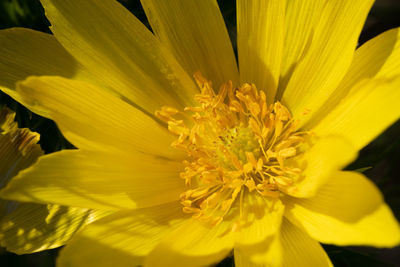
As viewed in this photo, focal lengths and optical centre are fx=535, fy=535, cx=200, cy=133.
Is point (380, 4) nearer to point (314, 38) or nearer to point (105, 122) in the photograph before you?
point (314, 38)

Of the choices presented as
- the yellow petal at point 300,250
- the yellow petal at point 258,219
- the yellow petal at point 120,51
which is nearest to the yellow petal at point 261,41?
the yellow petal at point 120,51

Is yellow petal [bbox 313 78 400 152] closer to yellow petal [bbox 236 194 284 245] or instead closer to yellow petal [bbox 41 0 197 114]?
yellow petal [bbox 236 194 284 245]

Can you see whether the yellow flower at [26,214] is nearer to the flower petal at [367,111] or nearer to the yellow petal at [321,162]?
the yellow petal at [321,162]

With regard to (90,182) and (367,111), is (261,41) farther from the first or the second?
(90,182)

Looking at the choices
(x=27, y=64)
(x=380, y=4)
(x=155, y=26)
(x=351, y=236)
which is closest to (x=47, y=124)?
(x=27, y=64)

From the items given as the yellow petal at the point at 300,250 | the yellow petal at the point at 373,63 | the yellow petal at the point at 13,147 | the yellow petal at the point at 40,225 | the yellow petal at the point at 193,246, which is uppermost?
the yellow petal at the point at 373,63

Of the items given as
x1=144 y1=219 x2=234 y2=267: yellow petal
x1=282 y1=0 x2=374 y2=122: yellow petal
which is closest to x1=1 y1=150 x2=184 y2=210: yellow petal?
x1=144 y1=219 x2=234 y2=267: yellow petal

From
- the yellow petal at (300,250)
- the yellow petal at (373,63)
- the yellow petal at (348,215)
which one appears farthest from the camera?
the yellow petal at (373,63)
